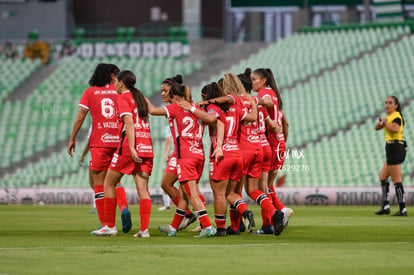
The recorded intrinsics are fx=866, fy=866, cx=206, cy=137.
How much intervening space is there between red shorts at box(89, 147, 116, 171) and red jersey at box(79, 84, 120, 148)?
0.06 m

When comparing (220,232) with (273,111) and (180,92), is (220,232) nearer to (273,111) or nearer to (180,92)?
(180,92)

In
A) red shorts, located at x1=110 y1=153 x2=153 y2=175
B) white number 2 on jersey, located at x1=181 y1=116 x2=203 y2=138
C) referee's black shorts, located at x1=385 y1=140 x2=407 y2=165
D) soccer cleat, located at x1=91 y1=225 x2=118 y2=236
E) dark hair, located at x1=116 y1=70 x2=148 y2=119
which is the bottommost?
soccer cleat, located at x1=91 y1=225 x2=118 y2=236

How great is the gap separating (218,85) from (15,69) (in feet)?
95.7

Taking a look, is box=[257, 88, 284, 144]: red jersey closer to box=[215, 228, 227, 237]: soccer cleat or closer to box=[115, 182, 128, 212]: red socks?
box=[215, 228, 227, 237]: soccer cleat

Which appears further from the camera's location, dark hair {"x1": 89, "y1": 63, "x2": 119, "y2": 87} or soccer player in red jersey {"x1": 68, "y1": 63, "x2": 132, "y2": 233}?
dark hair {"x1": 89, "y1": 63, "x2": 119, "y2": 87}

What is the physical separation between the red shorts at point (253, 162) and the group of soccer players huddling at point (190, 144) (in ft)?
0.05

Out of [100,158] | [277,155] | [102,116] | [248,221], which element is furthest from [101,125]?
[277,155]

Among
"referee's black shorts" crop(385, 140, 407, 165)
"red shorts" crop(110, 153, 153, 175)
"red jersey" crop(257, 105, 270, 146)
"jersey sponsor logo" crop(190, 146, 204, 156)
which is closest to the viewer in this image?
"red shorts" crop(110, 153, 153, 175)

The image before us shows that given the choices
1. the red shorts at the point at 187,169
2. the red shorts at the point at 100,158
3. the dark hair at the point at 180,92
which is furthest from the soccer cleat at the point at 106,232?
the dark hair at the point at 180,92

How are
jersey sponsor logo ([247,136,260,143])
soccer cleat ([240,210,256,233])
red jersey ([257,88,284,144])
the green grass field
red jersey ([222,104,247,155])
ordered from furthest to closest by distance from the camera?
red jersey ([257,88,284,144]), jersey sponsor logo ([247,136,260,143]), red jersey ([222,104,247,155]), soccer cleat ([240,210,256,233]), the green grass field

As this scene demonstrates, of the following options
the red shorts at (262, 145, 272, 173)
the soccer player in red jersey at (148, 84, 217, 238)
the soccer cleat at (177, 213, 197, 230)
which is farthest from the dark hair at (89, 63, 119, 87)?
the red shorts at (262, 145, 272, 173)

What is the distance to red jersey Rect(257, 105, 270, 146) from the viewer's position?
41.0ft

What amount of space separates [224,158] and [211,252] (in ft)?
8.89

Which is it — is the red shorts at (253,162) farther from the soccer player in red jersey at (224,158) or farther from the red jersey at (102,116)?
the red jersey at (102,116)
